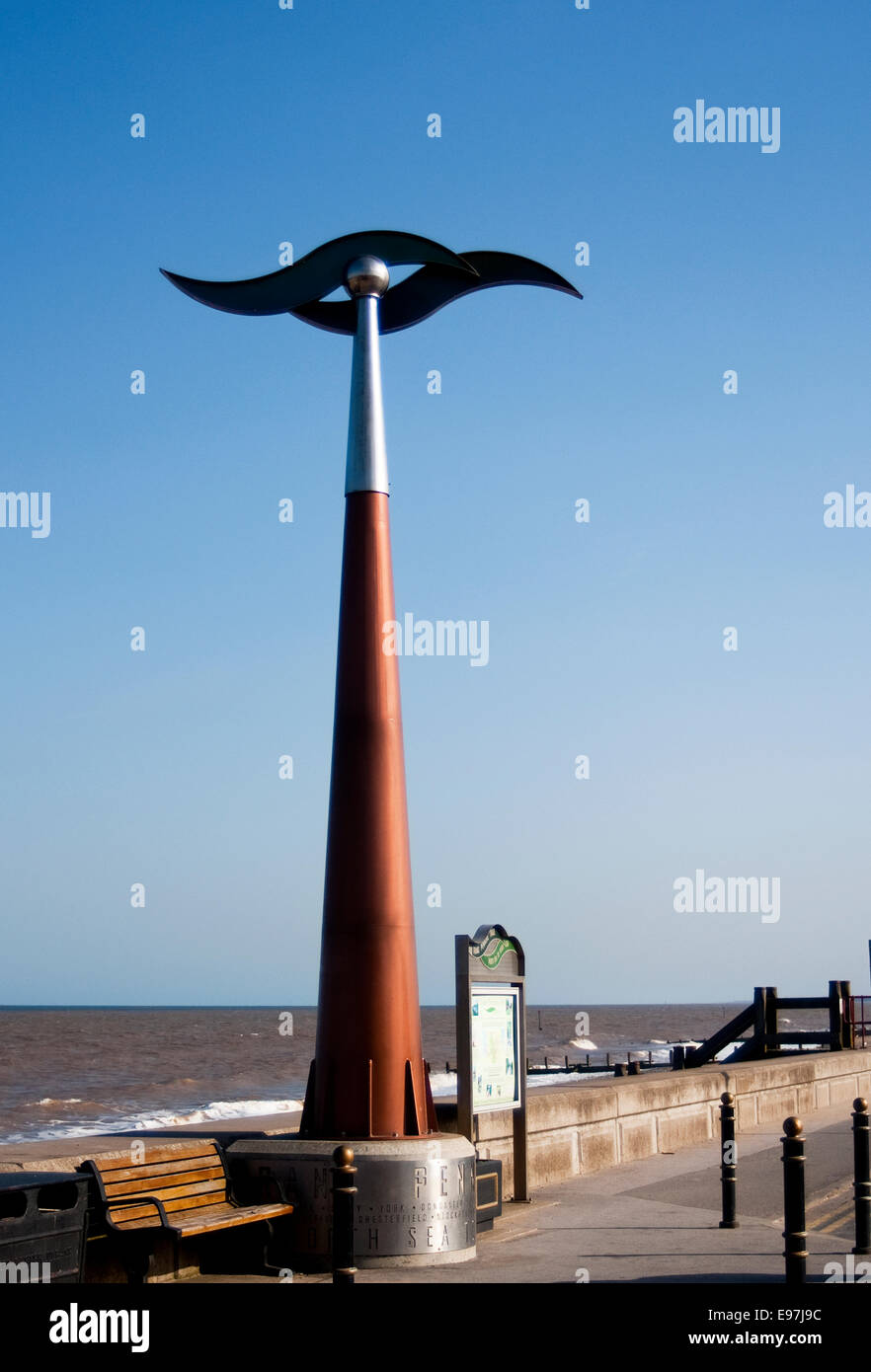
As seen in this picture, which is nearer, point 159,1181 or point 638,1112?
point 159,1181

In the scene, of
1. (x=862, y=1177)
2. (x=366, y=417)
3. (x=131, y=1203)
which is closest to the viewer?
(x=131, y=1203)

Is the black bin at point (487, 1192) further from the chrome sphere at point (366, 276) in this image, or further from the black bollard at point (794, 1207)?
the chrome sphere at point (366, 276)

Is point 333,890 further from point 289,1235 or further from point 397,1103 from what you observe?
point 289,1235

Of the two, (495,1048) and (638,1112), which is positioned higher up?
(495,1048)

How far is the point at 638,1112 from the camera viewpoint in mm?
16875

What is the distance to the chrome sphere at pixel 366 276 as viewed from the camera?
11.9 meters

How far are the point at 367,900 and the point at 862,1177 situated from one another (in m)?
4.28

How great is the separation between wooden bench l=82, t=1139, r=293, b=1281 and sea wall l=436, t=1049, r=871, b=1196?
2.53m

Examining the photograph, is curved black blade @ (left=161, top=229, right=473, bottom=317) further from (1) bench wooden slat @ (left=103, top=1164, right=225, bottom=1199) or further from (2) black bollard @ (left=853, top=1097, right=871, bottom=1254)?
(2) black bollard @ (left=853, top=1097, right=871, bottom=1254)

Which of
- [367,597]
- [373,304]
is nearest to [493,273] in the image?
[373,304]

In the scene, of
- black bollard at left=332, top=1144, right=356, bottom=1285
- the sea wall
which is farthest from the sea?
black bollard at left=332, top=1144, right=356, bottom=1285

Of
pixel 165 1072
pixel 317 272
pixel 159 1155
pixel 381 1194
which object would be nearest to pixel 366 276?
pixel 317 272

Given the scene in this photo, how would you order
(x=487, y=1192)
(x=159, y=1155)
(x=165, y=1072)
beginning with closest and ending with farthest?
(x=159, y=1155)
(x=487, y=1192)
(x=165, y=1072)

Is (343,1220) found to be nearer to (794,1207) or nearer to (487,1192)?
Result: (794,1207)
